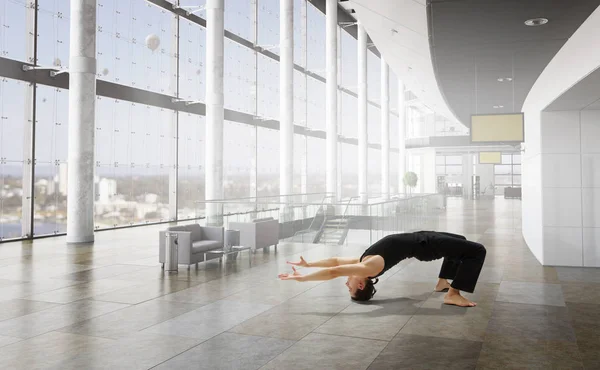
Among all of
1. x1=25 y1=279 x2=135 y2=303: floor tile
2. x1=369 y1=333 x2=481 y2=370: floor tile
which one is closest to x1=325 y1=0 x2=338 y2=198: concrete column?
x1=25 y1=279 x2=135 y2=303: floor tile

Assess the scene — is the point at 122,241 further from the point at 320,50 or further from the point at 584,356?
the point at 320,50

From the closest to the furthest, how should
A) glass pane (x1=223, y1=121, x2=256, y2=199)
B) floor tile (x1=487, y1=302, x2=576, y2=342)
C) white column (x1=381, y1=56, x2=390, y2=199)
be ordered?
1. floor tile (x1=487, y1=302, x2=576, y2=342)
2. glass pane (x1=223, y1=121, x2=256, y2=199)
3. white column (x1=381, y1=56, x2=390, y2=199)

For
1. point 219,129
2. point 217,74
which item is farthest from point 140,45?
point 219,129

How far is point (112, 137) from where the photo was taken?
19203mm

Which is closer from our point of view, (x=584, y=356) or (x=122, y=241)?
(x=584, y=356)

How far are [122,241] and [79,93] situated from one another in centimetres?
437

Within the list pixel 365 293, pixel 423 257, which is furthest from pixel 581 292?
pixel 365 293

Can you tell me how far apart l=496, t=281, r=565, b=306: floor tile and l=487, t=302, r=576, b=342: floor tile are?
299 millimetres

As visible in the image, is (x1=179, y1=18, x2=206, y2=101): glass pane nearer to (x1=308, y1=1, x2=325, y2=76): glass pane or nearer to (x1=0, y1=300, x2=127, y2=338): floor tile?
(x1=308, y1=1, x2=325, y2=76): glass pane

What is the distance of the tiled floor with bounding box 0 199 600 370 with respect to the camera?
4.88m

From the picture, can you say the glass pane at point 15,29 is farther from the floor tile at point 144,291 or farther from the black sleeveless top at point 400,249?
the black sleeveless top at point 400,249

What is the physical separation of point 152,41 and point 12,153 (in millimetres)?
7531

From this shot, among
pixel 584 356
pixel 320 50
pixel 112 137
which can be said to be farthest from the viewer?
pixel 320 50

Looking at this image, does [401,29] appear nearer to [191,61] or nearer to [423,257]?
[423,257]
